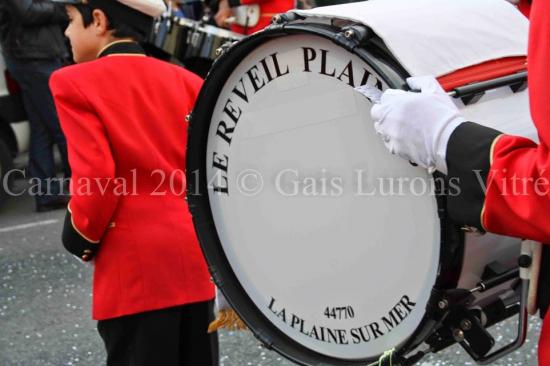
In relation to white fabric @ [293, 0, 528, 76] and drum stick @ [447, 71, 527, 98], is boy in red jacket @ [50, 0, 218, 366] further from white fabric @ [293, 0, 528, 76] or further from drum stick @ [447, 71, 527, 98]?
drum stick @ [447, 71, 527, 98]

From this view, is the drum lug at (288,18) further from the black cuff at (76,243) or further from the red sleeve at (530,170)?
the black cuff at (76,243)

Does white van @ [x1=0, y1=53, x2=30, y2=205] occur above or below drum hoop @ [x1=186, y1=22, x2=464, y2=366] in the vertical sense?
below

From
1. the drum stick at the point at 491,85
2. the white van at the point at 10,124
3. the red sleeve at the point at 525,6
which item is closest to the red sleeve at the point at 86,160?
the drum stick at the point at 491,85

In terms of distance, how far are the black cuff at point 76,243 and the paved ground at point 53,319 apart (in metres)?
1.20

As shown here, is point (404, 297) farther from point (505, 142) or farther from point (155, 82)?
point (155, 82)

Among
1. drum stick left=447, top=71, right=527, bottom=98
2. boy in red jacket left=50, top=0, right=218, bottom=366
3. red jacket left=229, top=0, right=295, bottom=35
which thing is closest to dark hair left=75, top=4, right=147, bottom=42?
boy in red jacket left=50, top=0, right=218, bottom=366

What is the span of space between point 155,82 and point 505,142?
136cm

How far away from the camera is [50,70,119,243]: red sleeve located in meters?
2.39

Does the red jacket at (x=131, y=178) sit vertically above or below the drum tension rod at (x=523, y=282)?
below

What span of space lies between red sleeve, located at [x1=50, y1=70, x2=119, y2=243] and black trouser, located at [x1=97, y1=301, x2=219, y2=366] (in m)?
0.29

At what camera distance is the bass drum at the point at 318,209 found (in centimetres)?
164

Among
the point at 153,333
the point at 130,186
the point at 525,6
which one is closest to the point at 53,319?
the point at 153,333

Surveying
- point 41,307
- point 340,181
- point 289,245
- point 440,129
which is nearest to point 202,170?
point 289,245

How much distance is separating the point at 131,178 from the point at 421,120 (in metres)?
1.21
